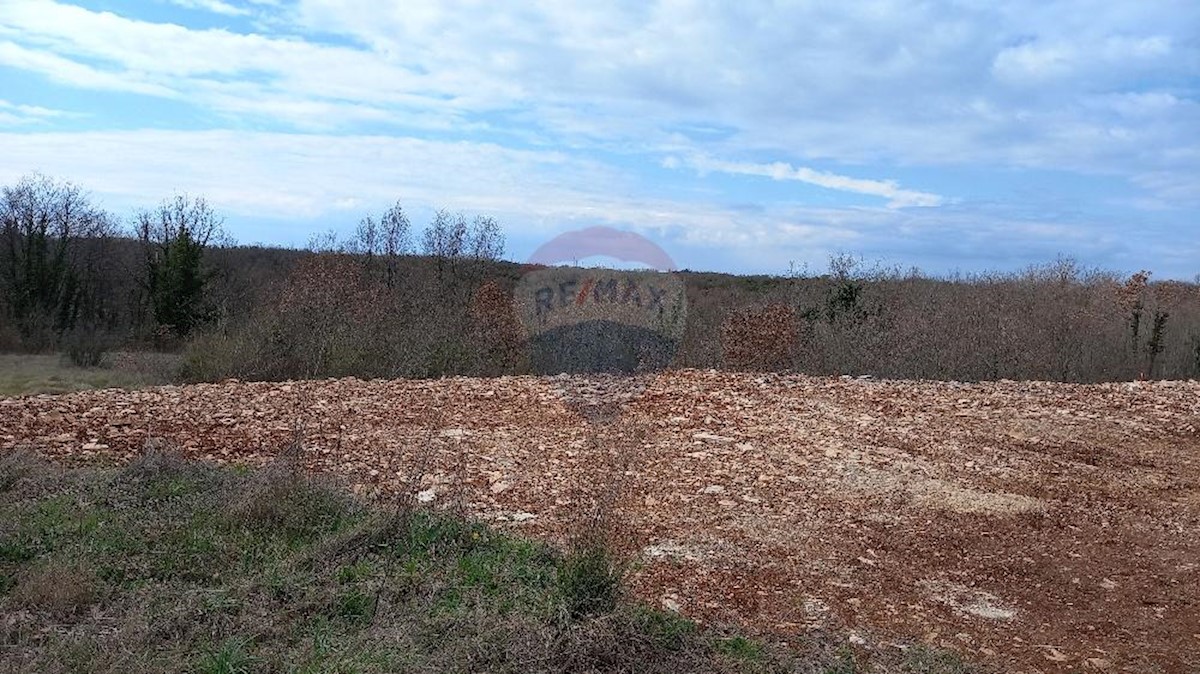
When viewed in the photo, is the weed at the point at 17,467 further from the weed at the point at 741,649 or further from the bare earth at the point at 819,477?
the weed at the point at 741,649

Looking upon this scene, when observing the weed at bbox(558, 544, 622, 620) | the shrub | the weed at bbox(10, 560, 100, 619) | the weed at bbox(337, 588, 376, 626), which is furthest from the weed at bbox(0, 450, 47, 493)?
the shrub

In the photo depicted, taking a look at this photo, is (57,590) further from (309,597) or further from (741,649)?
(741,649)

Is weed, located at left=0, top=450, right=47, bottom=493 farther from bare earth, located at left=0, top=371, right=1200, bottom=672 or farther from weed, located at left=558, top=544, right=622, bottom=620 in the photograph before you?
weed, located at left=558, top=544, right=622, bottom=620

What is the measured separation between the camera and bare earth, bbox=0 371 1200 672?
3.96m

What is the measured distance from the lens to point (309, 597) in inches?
141

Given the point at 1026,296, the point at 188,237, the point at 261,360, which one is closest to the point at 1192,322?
the point at 1026,296

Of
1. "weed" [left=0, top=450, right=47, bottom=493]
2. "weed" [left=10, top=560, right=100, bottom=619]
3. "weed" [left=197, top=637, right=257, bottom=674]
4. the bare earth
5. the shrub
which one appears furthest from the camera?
the shrub

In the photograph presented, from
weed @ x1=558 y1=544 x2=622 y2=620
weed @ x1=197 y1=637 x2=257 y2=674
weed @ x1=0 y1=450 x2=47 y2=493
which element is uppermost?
weed @ x1=558 y1=544 x2=622 y2=620

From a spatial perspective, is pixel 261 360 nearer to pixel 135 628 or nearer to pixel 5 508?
pixel 5 508

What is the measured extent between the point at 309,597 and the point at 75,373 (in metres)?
19.9

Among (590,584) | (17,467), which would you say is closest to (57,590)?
Result: (17,467)

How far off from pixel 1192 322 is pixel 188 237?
84.1ft

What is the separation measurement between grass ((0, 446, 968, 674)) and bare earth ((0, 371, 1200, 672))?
0.43 metres

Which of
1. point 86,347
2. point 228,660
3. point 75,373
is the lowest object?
point 75,373
